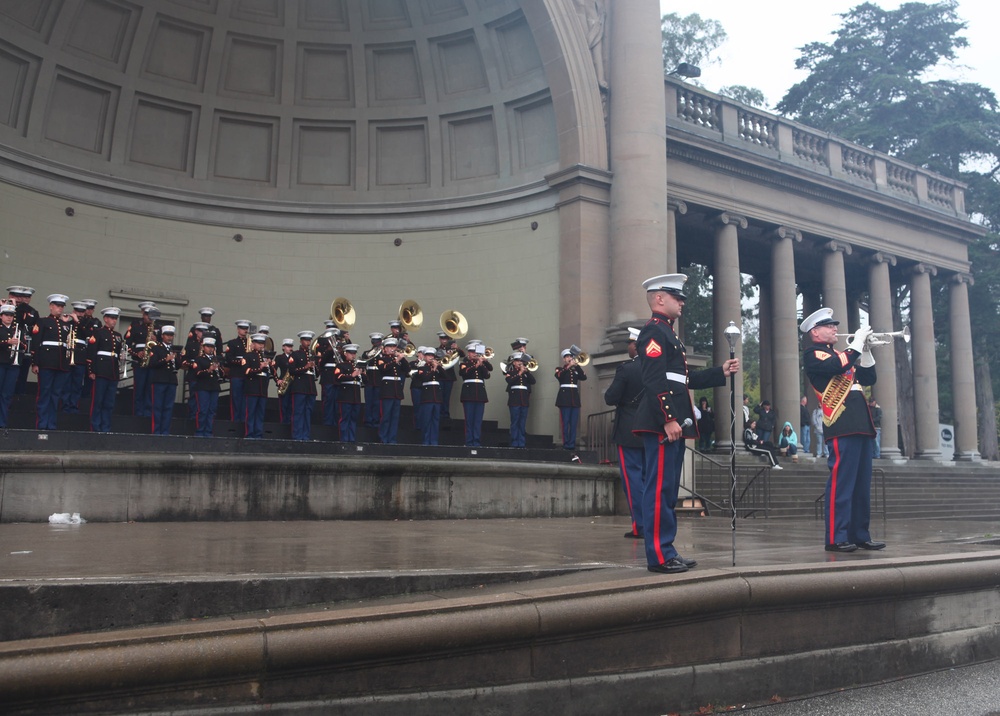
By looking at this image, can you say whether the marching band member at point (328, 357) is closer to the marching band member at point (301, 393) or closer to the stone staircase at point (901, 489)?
the marching band member at point (301, 393)

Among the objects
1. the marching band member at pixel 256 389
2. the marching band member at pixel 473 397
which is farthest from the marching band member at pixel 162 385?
the marching band member at pixel 473 397

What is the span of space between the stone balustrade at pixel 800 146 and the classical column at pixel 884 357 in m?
2.24

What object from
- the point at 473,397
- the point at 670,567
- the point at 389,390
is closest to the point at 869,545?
the point at 670,567

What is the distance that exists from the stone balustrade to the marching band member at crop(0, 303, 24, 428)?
14.7 meters

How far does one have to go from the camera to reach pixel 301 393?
618 inches

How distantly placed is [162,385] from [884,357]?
2089 cm

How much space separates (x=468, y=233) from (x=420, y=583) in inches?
662

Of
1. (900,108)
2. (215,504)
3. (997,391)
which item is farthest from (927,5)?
(215,504)

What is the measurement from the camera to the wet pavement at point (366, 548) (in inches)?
245

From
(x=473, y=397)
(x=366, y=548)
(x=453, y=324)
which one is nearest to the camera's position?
(x=366, y=548)

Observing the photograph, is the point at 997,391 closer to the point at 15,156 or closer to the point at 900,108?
the point at 900,108

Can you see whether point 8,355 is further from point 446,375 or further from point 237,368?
point 446,375

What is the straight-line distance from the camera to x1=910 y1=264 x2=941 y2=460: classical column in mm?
29125

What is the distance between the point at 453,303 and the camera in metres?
22.2
